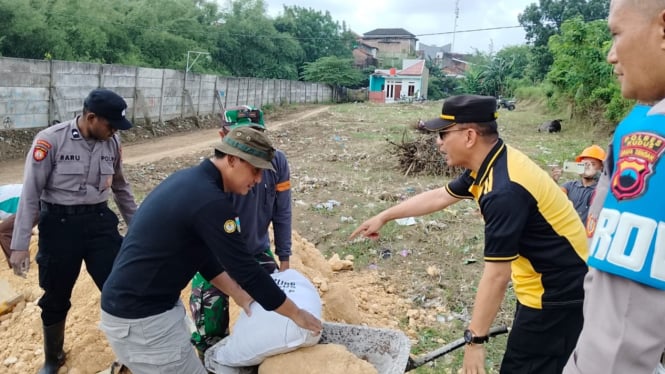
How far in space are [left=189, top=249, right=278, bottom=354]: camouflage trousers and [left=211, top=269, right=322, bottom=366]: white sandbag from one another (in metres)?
0.40

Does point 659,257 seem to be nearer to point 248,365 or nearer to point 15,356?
point 248,365

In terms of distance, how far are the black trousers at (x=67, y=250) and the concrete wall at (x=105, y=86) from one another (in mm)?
8619

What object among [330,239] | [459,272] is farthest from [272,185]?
[330,239]

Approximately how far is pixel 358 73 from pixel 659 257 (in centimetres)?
4099

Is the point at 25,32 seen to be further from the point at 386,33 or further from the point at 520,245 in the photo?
the point at 386,33

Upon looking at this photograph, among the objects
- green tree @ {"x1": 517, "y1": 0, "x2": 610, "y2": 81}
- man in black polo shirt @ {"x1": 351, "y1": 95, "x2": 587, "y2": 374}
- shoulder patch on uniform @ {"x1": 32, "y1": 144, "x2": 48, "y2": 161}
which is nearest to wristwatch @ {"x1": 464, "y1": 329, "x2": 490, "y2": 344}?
man in black polo shirt @ {"x1": 351, "y1": 95, "x2": 587, "y2": 374}

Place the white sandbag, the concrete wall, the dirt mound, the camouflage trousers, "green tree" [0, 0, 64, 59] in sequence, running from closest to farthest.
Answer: the white sandbag
the camouflage trousers
the dirt mound
the concrete wall
"green tree" [0, 0, 64, 59]

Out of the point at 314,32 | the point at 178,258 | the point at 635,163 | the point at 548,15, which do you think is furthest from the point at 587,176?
the point at 314,32

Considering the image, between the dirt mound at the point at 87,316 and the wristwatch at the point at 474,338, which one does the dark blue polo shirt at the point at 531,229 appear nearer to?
the wristwatch at the point at 474,338

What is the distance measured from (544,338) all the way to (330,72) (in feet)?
124

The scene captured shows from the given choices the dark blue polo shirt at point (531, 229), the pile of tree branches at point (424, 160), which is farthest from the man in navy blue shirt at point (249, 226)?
the pile of tree branches at point (424, 160)

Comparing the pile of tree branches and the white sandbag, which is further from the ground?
the pile of tree branches

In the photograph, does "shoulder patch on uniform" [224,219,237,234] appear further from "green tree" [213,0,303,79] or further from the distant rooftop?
the distant rooftop

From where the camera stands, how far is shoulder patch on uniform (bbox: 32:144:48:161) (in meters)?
2.83
